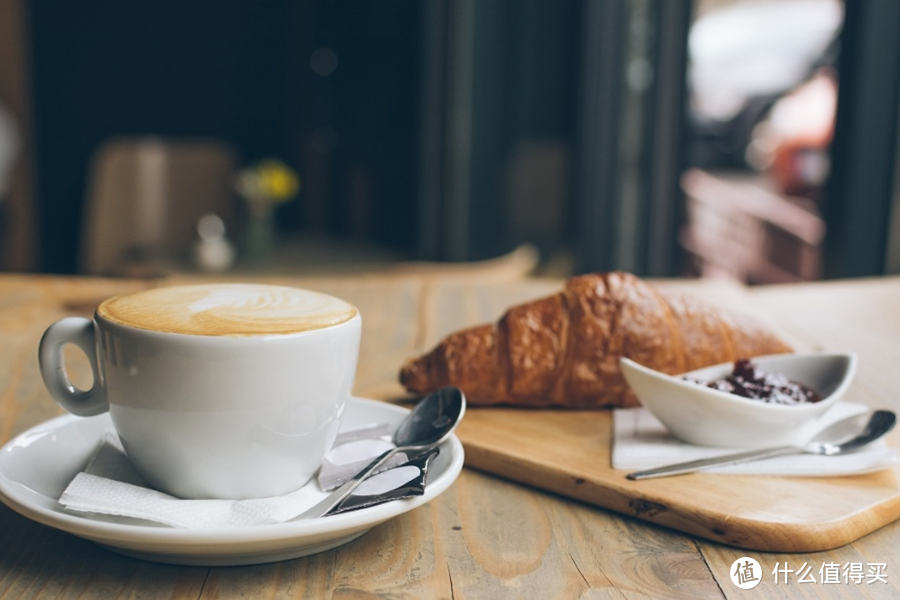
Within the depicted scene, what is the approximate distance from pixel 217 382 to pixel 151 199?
3.14 meters

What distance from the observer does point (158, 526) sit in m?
0.44

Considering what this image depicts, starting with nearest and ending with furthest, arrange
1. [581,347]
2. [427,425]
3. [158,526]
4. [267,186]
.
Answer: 1. [158,526]
2. [427,425]
3. [581,347]
4. [267,186]

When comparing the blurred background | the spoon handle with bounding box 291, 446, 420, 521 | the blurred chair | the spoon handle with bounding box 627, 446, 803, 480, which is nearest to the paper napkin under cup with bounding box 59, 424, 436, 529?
the spoon handle with bounding box 291, 446, 420, 521

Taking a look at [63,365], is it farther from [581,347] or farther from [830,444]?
[830,444]

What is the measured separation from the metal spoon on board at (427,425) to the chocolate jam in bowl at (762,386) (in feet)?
0.66

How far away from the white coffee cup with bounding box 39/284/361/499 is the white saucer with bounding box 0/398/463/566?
0.05m

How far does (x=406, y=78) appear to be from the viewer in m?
4.12

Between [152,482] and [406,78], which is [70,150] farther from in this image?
[152,482]

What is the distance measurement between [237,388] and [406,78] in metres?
3.83

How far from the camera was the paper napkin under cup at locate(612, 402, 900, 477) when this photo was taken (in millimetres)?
570

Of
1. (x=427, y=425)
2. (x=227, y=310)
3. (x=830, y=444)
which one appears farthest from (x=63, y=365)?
(x=830, y=444)

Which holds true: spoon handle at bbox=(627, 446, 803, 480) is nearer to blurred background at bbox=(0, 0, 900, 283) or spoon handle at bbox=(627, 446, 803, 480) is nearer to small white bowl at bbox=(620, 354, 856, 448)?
small white bowl at bbox=(620, 354, 856, 448)

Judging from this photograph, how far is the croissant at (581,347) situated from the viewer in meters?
0.73

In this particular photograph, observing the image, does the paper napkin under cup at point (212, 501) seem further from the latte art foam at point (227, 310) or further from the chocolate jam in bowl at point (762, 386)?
the chocolate jam in bowl at point (762, 386)
